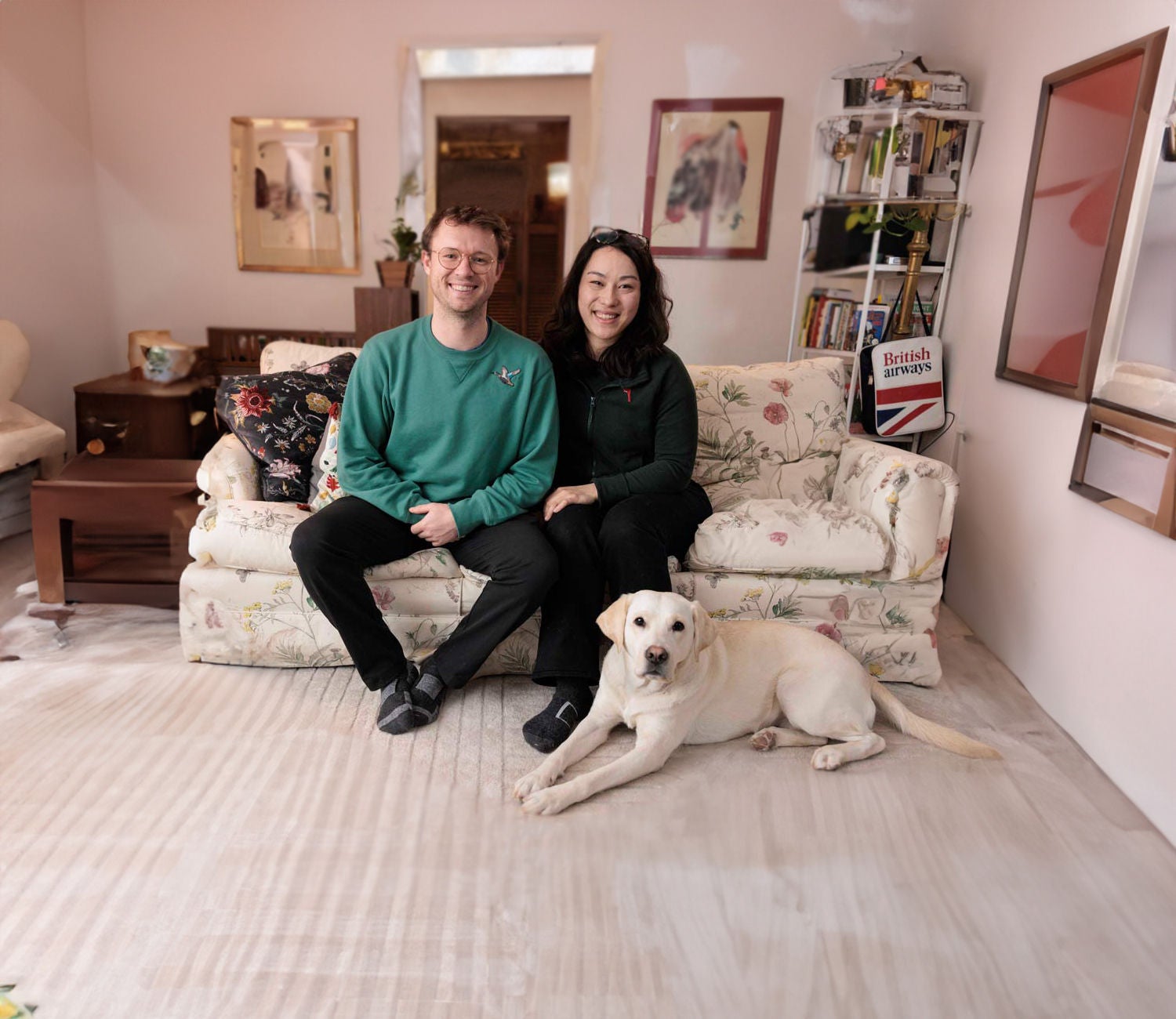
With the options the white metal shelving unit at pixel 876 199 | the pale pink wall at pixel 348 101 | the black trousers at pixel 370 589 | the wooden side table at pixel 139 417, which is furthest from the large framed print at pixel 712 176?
the black trousers at pixel 370 589

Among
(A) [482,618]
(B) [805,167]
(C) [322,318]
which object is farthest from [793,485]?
(C) [322,318]

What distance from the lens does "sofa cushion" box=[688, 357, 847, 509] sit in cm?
253

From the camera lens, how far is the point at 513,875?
58.7 inches

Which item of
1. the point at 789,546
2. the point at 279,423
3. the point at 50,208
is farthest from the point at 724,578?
the point at 50,208

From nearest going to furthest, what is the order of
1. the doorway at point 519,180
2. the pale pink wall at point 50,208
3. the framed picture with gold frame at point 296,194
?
the pale pink wall at point 50,208 → the framed picture with gold frame at point 296,194 → the doorway at point 519,180

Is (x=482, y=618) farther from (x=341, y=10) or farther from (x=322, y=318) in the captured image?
(x=341, y=10)

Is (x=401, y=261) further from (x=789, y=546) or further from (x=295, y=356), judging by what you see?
(x=789, y=546)

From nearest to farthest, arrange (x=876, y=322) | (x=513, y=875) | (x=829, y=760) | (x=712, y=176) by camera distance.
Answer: (x=513, y=875) → (x=829, y=760) → (x=876, y=322) → (x=712, y=176)

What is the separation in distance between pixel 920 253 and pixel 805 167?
0.82 meters

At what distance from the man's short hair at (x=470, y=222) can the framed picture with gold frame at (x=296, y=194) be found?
197 cm

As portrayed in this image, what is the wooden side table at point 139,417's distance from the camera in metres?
3.31

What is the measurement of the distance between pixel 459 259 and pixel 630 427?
588mm

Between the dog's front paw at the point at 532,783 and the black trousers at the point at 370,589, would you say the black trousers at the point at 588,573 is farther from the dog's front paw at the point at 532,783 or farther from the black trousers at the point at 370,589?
the dog's front paw at the point at 532,783

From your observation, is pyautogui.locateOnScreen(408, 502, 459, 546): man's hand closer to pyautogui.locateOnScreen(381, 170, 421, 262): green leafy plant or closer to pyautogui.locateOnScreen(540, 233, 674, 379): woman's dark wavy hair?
pyautogui.locateOnScreen(540, 233, 674, 379): woman's dark wavy hair
